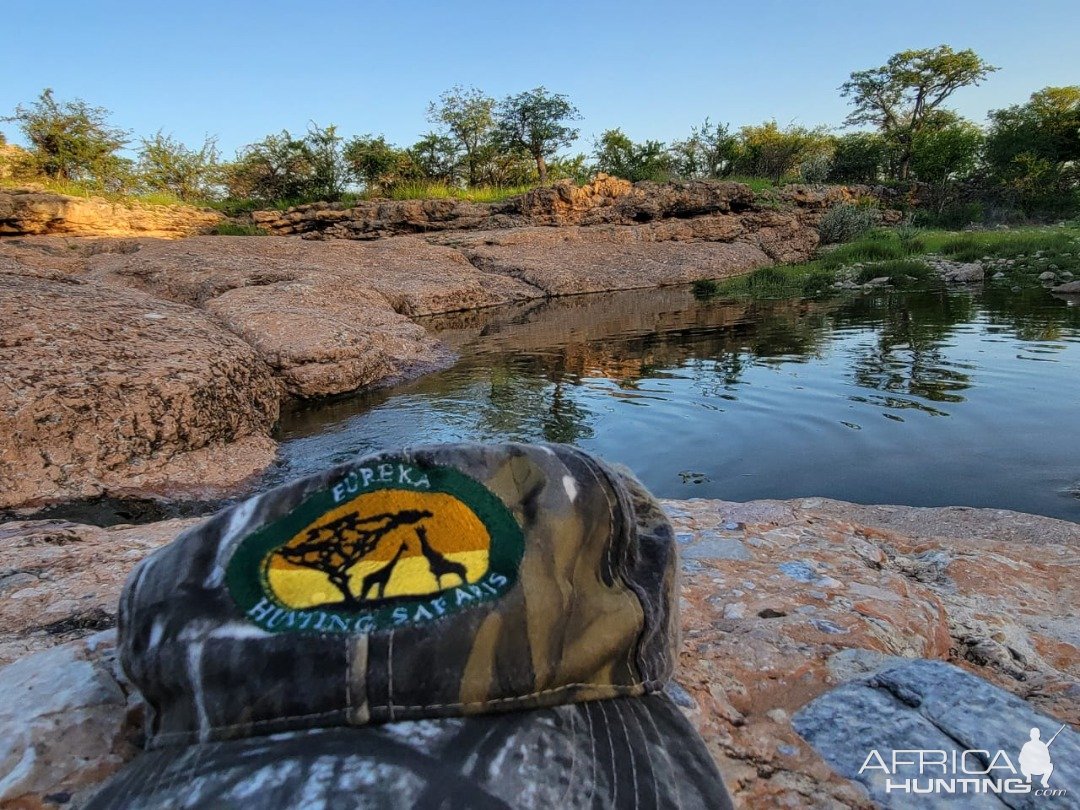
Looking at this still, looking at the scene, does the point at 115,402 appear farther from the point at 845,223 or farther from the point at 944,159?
the point at 944,159

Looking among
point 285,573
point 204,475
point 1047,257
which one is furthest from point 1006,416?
point 1047,257

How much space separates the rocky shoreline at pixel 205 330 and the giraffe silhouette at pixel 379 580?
3363 millimetres

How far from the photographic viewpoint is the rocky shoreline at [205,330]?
11.7ft

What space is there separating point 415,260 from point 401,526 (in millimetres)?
17798

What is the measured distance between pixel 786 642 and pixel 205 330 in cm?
501

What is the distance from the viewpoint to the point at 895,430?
421 cm

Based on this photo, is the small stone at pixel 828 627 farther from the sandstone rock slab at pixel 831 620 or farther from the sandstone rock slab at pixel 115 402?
the sandstone rock slab at pixel 115 402

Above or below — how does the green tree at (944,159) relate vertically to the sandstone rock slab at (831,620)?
above

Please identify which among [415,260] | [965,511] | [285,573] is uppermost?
[415,260]

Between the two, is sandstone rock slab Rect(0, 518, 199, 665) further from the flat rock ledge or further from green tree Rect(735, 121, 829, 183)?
green tree Rect(735, 121, 829, 183)

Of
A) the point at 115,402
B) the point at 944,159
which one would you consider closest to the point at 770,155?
the point at 944,159

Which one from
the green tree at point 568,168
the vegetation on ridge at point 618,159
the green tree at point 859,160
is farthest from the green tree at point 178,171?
the green tree at point 859,160

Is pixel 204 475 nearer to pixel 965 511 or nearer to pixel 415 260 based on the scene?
pixel 965 511

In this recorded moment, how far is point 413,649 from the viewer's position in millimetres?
839
